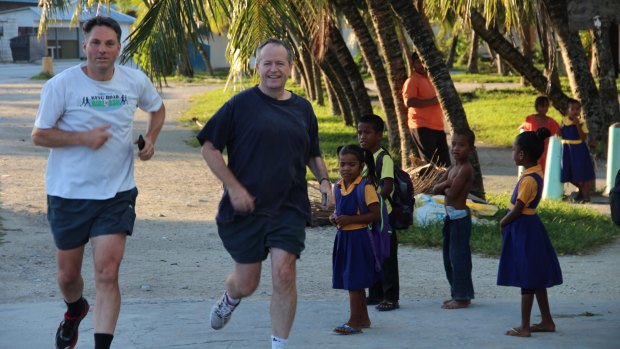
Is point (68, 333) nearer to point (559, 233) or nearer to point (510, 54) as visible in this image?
point (559, 233)

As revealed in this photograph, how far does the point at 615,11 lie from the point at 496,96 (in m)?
20.3

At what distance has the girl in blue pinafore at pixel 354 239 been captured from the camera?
6469mm

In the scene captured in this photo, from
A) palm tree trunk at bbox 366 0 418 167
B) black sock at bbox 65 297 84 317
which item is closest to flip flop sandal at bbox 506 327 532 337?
black sock at bbox 65 297 84 317

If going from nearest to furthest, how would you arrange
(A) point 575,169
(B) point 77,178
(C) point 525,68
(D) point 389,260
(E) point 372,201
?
(B) point 77,178 → (E) point 372,201 → (D) point 389,260 → (A) point 575,169 → (C) point 525,68

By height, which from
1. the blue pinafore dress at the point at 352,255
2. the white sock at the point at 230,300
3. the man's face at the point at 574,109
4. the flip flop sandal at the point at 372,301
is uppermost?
the man's face at the point at 574,109

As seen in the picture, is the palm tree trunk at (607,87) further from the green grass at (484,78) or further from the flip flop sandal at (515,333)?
the green grass at (484,78)

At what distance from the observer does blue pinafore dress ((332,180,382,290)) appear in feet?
21.2

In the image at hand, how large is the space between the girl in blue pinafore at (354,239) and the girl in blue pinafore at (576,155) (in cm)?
651

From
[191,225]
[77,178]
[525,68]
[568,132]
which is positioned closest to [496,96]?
[525,68]

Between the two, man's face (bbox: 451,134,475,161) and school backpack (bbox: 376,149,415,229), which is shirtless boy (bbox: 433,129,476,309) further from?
school backpack (bbox: 376,149,415,229)

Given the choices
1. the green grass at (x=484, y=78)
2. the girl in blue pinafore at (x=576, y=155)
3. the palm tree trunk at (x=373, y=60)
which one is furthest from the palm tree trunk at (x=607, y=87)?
the green grass at (x=484, y=78)

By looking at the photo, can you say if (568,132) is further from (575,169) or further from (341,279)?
(341,279)

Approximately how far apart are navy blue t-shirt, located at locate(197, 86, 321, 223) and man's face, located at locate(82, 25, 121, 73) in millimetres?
623

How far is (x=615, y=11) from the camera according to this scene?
11.0 m
